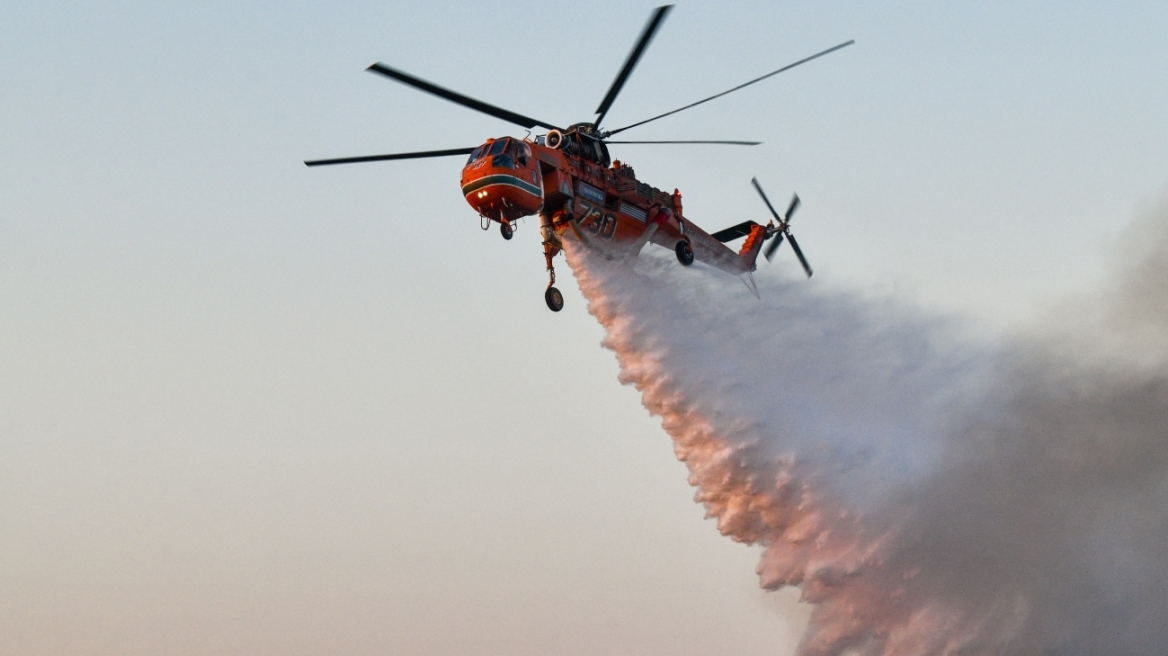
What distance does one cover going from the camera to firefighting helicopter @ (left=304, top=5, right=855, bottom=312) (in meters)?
26.3

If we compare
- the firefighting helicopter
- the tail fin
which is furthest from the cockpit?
the tail fin

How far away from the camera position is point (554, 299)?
2831 centimetres

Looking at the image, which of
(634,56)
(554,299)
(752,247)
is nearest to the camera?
(634,56)

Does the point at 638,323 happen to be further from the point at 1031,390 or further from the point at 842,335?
the point at 1031,390

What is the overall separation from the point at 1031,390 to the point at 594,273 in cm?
1351

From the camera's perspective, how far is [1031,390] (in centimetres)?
3516

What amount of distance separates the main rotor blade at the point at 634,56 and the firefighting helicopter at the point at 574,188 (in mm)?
19

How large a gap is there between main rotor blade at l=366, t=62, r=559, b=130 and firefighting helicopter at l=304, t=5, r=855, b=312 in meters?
0.02

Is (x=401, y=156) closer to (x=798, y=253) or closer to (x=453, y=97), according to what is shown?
(x=453, y=97)

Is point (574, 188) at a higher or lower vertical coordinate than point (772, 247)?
lower

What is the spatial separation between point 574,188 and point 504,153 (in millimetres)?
2417

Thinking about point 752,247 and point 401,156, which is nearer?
point 401,156

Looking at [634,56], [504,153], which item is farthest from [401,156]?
[634,56]

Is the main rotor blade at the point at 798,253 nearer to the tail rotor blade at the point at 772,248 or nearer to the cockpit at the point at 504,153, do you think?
the tail rotor blade at the point at 772,248
